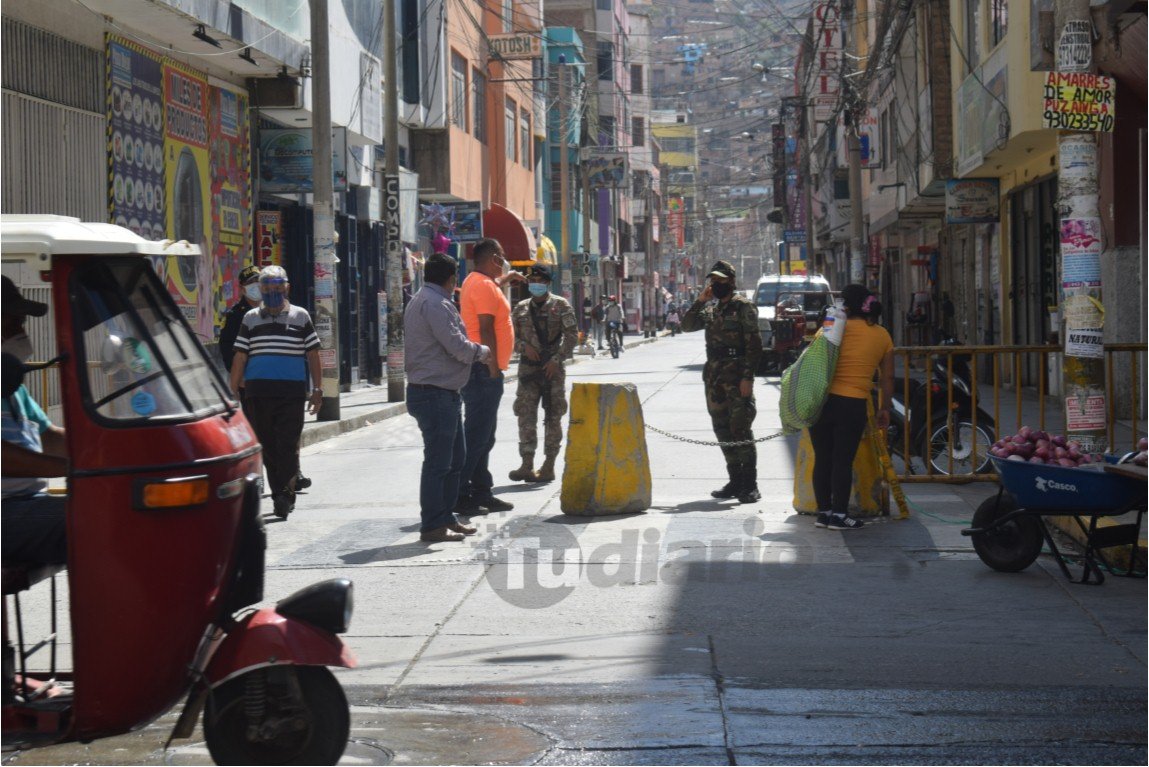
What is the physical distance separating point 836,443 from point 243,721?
20.3ft

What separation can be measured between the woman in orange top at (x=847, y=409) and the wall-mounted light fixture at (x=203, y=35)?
10174 millimetres

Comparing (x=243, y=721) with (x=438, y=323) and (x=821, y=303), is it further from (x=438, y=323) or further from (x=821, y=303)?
(x=821, y=303)

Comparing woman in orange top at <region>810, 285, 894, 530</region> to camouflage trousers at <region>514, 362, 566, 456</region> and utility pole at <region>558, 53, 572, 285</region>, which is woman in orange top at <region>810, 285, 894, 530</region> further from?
utility pole at <region>558, 53, 572, 285</region>

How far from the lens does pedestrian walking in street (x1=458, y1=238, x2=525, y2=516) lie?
11344 mm

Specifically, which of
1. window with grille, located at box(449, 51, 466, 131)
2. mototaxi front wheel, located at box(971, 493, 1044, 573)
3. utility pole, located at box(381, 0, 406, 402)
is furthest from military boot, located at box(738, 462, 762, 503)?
window with grille, located at box(449, 51, 466, 131)

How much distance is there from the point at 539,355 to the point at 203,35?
24.6 ft

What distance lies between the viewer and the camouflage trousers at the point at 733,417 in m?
11.8

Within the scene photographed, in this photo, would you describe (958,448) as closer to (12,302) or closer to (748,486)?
(748,486)

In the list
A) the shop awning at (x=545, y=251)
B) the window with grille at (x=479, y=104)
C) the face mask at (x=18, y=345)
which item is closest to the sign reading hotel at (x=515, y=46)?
the window with grille at (x=479, y=104)

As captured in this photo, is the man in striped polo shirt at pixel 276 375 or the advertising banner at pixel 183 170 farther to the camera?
the advertising banner at pixel 183 170

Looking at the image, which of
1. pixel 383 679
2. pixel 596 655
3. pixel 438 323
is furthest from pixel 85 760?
pixel 438 323

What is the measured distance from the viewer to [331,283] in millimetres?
19406

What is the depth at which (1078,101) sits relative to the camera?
9.52 m

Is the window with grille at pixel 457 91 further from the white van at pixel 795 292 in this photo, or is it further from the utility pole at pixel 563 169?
the utility pole at pixel 563 169
